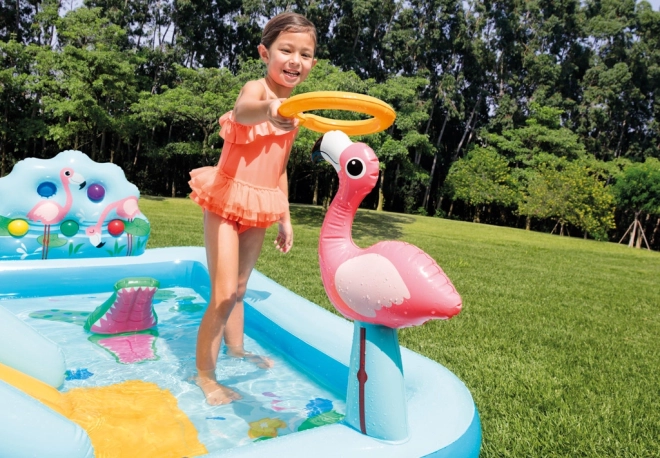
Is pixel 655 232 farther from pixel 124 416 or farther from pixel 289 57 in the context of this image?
pixel 124 416

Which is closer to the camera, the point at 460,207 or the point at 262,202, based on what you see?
the point at 262,202

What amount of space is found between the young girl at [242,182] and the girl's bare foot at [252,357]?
36cm

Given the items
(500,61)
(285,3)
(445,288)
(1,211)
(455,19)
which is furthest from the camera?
(500,61)

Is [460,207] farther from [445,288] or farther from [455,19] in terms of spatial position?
[445,288]

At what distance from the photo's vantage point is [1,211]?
4.01 metres

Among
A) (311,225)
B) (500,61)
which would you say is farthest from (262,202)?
(500,61)

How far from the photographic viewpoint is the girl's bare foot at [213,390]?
2.14m

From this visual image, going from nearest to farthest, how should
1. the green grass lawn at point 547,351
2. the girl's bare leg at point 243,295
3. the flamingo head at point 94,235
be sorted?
the green grass lawn at point 547,351, the girl's bare leg at point 243,295, the flamingo head at point 94,235

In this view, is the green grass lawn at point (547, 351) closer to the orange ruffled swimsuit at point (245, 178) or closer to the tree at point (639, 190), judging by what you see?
the orange ruffled swimsuit at point (245, 178)

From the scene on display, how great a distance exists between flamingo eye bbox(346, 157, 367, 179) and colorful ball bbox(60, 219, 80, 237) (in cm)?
341

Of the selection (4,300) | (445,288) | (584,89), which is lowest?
(4,300)

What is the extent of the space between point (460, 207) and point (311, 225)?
1458cm

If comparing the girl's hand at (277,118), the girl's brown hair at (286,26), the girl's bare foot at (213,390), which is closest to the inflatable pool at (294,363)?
the girl's bare foot at (213,390)

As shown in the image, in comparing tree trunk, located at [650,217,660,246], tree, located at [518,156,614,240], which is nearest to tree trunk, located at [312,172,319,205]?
tree, located at [518,156,614,240]
